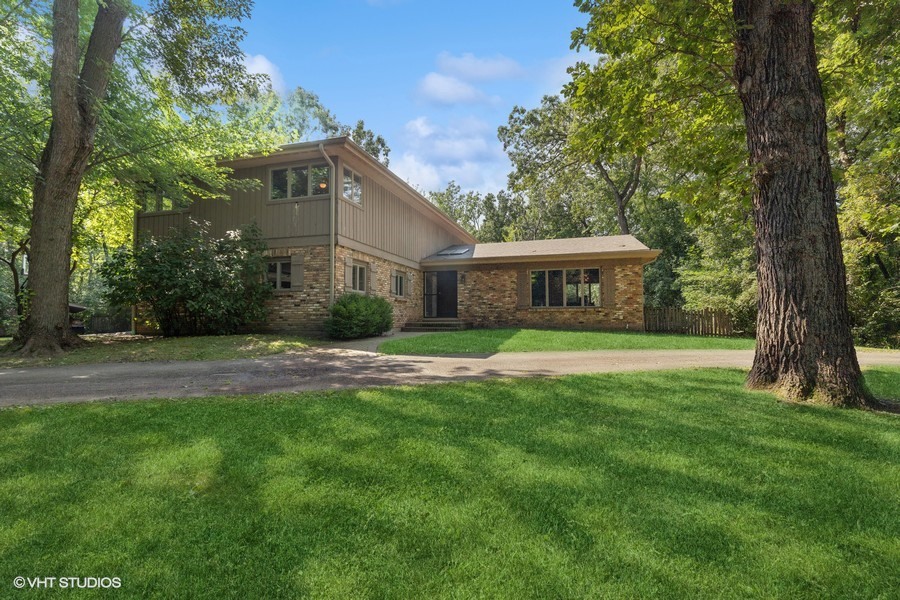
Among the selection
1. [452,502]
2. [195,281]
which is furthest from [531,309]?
[452,502]

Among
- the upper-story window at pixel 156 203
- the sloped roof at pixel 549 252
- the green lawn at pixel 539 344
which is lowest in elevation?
the green lawn at pixel 539 344

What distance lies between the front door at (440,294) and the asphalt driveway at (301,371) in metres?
9.44

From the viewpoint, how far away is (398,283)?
16.6 meters

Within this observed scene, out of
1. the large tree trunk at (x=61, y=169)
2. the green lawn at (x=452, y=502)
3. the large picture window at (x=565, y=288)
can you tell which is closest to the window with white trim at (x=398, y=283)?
the large picture window at (x=565, y=288)

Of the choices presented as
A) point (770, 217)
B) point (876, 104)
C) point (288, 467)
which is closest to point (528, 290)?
point (876, 104)

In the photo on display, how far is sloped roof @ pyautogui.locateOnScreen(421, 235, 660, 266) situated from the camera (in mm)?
15703

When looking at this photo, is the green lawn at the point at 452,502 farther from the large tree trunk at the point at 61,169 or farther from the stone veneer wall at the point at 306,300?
the stone veneer wall at the point at 306,300

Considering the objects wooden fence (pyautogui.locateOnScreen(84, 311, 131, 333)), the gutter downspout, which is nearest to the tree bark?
the gutter downspout

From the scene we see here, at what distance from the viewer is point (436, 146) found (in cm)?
4319

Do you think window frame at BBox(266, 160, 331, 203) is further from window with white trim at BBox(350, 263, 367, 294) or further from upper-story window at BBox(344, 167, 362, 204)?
window with white trim at BBox(350, 263, 367, 294)

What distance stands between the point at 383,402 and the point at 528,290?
13.1 m

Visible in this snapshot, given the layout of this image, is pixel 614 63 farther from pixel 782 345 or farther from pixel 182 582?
pixel 182 582

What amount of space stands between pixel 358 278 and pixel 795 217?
11.2 metres

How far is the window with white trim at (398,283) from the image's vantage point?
15977mm
